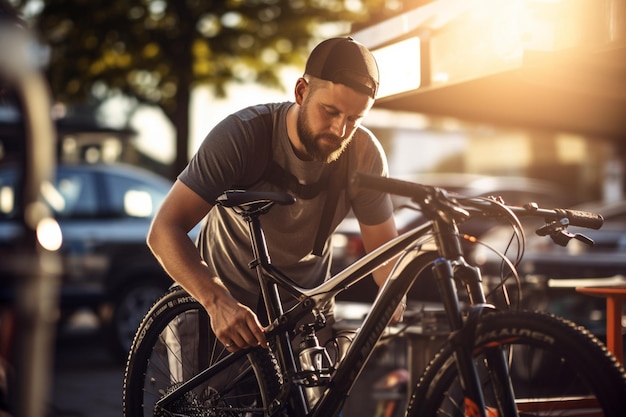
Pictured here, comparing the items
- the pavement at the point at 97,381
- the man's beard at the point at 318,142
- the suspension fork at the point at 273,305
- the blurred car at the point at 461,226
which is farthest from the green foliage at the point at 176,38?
the suspension fork at the point at 273,305

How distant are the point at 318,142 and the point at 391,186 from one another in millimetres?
759

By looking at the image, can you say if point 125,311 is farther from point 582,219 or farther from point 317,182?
point 582,219

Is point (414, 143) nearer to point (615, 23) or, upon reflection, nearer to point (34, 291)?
point (615, 23)

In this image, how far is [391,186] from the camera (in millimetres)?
2752

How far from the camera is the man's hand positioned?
3234 mm

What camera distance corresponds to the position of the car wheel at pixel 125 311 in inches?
401

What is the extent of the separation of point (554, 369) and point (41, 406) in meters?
1.53

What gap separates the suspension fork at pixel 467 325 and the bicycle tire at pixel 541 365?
0.02 metres

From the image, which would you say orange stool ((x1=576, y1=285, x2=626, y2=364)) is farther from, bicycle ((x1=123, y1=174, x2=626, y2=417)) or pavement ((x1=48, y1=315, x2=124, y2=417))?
pavement ((x1=48, y1=315, x2=124, y2=417))

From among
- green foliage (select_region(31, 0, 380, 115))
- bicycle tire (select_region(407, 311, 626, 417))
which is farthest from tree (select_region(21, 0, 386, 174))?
bicycle tire (select_region(407, 311, 626, 417))

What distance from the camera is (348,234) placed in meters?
11.1

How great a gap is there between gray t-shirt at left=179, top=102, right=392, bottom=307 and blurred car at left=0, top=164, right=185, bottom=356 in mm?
6541

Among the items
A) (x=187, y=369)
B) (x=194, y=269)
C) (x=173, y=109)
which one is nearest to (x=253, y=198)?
(x=194, y=269)

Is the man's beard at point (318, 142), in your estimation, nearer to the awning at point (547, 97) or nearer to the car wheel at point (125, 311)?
the awning at point (547, 97)
